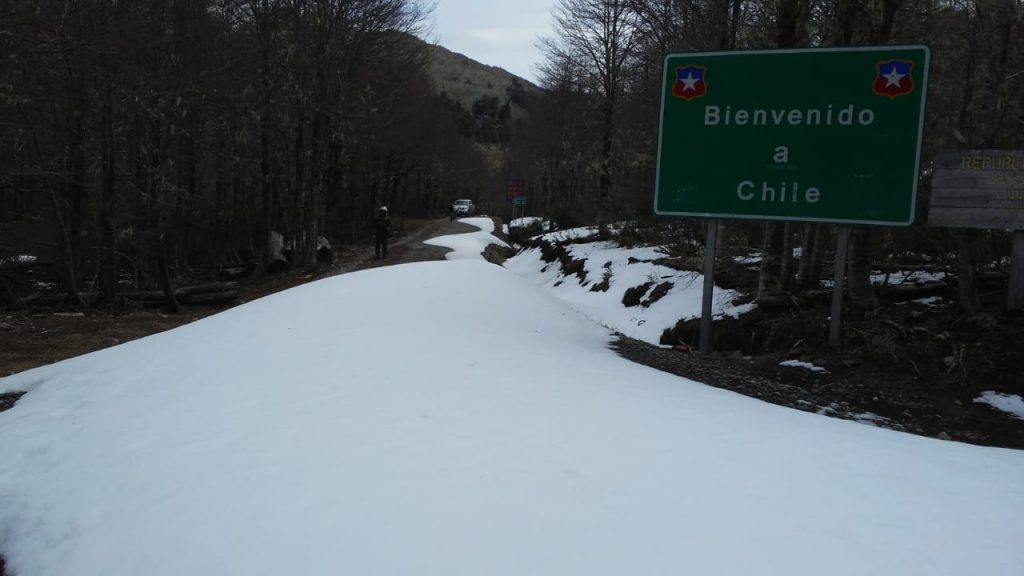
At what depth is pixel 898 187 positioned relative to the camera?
23.0ft

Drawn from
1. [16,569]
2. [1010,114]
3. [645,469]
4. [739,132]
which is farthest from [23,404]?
[1010,114]

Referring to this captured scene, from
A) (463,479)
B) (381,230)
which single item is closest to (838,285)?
(463,479)

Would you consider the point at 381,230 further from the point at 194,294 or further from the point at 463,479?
the point at 463,479

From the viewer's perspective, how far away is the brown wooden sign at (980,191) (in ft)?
22.7

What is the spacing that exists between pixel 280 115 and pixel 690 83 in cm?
1606

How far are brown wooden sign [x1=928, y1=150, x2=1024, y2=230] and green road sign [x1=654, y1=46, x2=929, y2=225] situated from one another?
0.53m

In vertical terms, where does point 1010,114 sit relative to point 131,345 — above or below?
above

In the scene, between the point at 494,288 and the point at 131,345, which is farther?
the point at 494,288

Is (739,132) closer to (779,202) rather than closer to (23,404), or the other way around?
(779,202)

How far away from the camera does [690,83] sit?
798 cm

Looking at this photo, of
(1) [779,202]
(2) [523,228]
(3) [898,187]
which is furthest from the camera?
(2) [523,228]

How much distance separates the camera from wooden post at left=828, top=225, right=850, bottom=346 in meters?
7.33

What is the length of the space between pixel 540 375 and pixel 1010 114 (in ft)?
25.3

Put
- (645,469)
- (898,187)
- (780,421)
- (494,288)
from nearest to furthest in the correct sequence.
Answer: (645,469) → (780,421) → (898,187) → (494,288)
